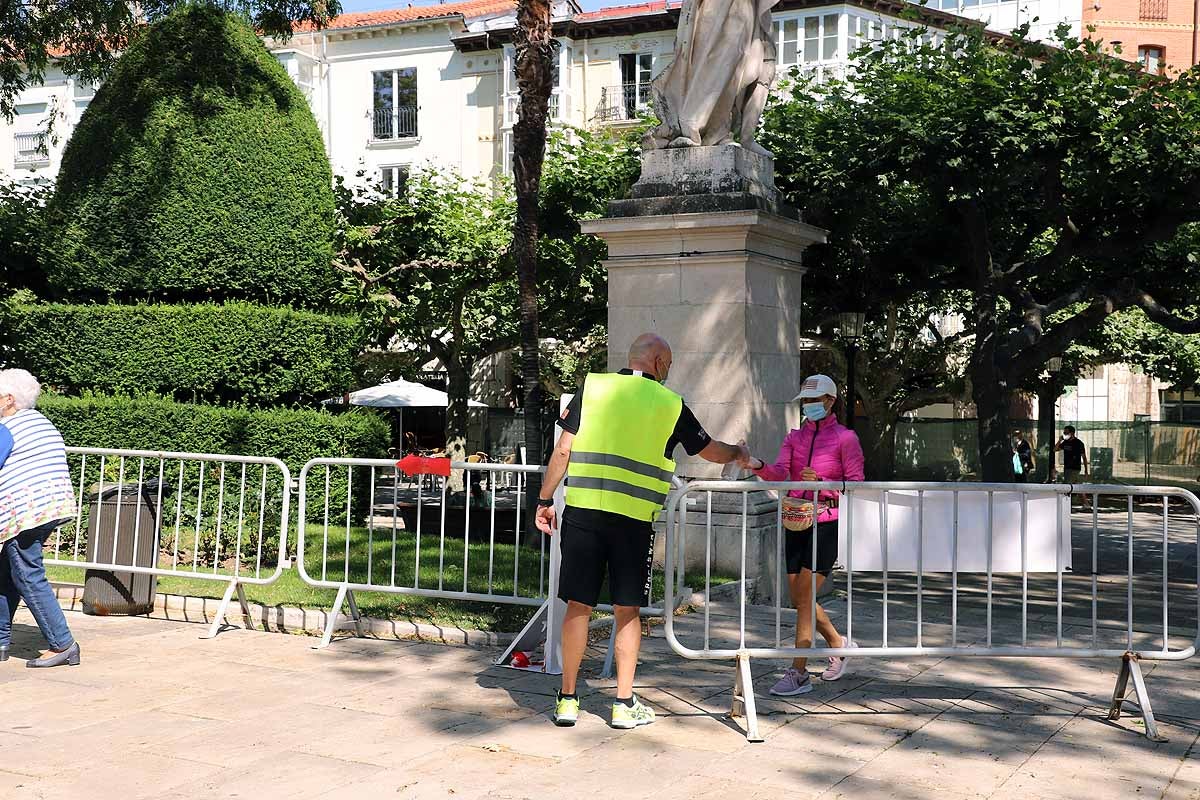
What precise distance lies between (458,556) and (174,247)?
441cm

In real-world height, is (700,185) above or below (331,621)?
above

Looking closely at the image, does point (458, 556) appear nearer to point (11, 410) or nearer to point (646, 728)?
point (11, 410)

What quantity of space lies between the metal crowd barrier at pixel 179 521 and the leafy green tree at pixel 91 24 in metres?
6.33

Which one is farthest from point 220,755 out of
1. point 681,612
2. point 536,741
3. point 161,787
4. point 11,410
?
point 681,612

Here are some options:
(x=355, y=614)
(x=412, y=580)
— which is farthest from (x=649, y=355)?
(x=412, y=580)

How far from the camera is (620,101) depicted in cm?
4128

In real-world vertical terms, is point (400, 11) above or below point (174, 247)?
above

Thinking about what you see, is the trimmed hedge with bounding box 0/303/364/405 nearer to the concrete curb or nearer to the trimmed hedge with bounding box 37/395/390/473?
the trimmed hedge with bounding box 37/395/390/473

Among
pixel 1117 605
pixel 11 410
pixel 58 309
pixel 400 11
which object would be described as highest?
pixel 400 11

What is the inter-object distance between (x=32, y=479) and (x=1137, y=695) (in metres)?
6.32

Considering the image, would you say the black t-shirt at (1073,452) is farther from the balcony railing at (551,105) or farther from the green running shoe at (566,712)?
the green running shoe at (566,712)

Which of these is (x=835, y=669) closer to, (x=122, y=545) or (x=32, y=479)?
(x=32, y=479)

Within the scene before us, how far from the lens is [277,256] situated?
510 inches

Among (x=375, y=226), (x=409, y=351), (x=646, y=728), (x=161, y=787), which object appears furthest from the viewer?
(x=409, y=351)
